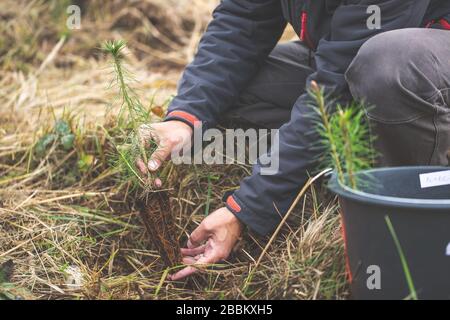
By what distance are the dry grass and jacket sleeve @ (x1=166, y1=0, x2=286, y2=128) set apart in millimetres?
215

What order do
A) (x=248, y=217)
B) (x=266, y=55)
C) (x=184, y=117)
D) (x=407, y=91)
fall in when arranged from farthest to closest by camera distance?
(x=266, y=55) < (x=184, y=117) < (x=248, y=217) < (x=407, y=91)

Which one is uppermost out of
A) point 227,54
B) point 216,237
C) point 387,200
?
point 227,54

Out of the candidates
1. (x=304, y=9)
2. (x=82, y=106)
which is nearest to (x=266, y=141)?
(x=304, y=9)

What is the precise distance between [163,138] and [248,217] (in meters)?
0.38

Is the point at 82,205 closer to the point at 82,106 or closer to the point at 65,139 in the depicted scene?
the point at 65,139

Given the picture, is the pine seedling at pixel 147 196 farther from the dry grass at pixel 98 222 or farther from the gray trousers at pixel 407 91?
the gray trousers at pixel 407 91

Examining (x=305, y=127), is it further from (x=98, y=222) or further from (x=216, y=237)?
(x=98, y=222)

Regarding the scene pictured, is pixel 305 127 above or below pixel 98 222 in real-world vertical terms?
above

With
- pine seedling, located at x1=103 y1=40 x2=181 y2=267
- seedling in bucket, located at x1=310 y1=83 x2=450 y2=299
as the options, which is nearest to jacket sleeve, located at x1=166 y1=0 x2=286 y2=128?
pine seedling, located at x1=103 y1=40 x2=181 y2=267

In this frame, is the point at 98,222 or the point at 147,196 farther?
the point at 98,222

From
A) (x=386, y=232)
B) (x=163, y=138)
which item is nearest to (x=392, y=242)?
(x=386, y=232)

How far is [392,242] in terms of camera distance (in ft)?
4.53

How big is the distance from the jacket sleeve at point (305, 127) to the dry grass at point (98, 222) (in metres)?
0.12

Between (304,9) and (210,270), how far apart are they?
0.80 meters
